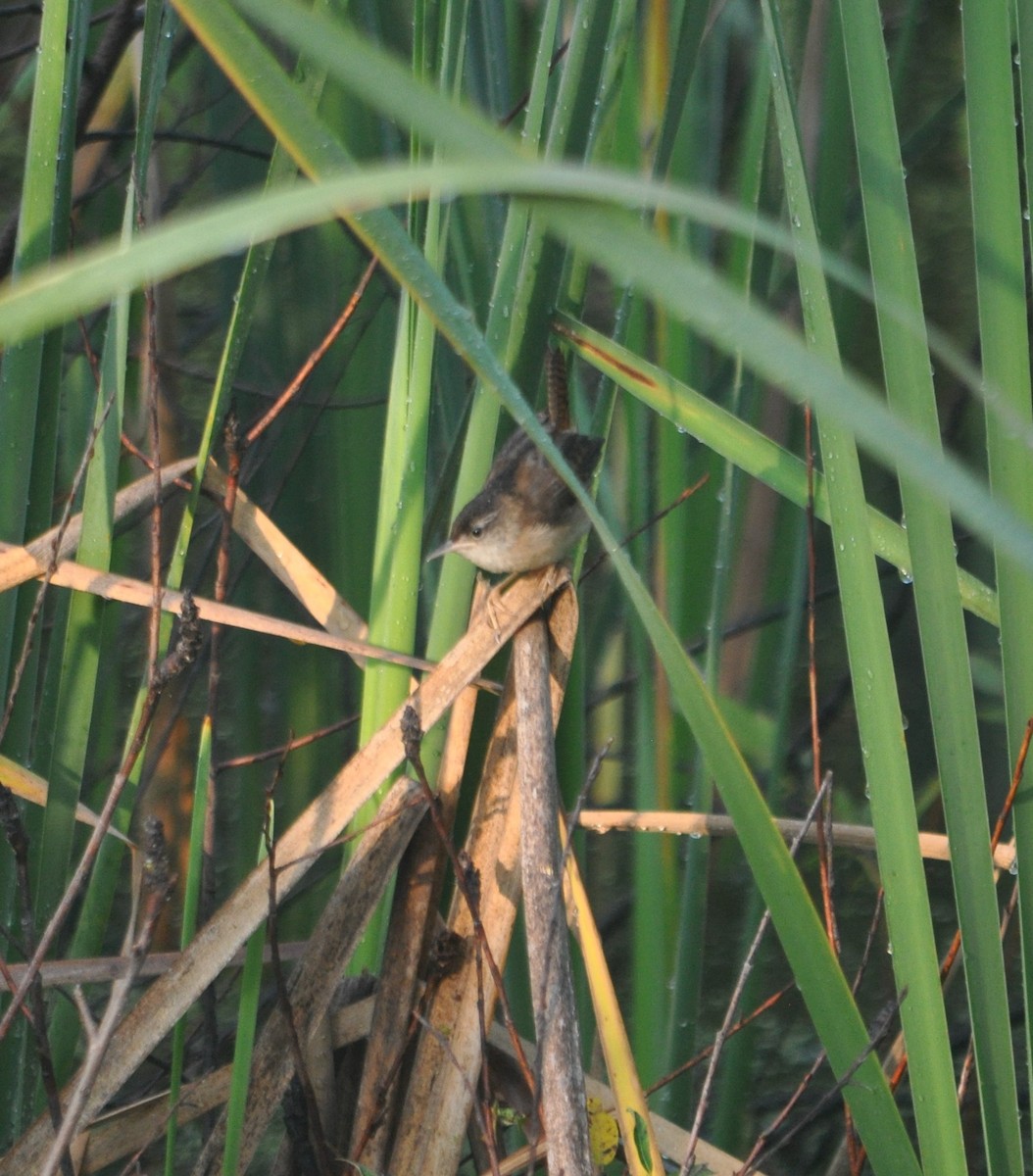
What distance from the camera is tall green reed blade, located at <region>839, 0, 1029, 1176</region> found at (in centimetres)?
93

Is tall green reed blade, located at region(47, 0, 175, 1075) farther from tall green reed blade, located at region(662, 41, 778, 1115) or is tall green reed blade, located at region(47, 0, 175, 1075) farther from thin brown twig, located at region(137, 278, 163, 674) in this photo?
tall green reed blade, located at region(662, 41, 778, 1115)

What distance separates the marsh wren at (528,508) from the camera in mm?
1477

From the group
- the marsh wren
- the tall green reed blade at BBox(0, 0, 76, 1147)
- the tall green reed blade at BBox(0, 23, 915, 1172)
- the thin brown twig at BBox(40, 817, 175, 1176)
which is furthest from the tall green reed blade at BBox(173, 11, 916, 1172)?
the tall green reed blade at BBox(0, 0, 76, 1147)

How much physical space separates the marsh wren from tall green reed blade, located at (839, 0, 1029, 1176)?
1.62 ft

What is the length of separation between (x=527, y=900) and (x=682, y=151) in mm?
1071

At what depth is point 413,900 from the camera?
1392mm

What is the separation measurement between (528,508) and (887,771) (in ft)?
3.12

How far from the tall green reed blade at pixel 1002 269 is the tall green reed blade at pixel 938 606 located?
0.02 metres

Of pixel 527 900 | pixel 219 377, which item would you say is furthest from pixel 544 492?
pixel 527 900

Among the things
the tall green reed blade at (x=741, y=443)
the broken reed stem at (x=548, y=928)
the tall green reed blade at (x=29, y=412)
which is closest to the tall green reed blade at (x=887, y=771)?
the tall green reed blade at (x=741, y=443)

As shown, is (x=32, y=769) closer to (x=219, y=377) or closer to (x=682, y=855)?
(x=219, y=377)

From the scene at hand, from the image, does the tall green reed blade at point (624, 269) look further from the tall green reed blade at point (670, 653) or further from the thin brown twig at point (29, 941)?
the thin brown twig at point (29, 941)

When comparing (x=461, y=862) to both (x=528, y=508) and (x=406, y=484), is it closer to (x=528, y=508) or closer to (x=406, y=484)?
(x=406, y=484)

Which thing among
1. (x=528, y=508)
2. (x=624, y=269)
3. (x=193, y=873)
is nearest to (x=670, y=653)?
(x=624, y=269)
